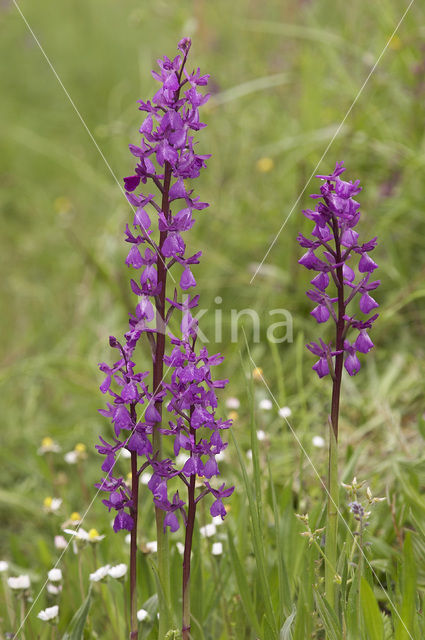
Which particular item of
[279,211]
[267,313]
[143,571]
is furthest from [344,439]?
[279,211]

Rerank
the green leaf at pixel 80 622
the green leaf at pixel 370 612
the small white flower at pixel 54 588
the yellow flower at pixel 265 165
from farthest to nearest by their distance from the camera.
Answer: the yellow flower at pixel 265 165, the small white flower at pixel 54 588, the green leaf at pixel 80 622, the green leaf at pixel 370 612

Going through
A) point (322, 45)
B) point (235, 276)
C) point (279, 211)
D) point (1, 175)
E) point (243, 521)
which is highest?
point (1, 175)

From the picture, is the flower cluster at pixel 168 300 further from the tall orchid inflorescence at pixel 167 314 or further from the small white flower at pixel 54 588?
the small white flower at pixel 54 588

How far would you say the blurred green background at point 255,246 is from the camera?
3.28 meters

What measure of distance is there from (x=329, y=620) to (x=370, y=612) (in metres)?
0.11

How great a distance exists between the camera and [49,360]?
3.34 meters

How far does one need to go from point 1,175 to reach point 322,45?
127 inches

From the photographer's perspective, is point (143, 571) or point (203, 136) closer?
point (143, 571)

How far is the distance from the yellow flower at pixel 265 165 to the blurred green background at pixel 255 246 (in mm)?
15

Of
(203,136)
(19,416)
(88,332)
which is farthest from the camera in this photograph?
(203,136)

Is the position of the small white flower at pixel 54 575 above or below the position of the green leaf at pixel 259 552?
above

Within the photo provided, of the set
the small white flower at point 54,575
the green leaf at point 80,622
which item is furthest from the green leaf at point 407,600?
the small white flower at point 54,575

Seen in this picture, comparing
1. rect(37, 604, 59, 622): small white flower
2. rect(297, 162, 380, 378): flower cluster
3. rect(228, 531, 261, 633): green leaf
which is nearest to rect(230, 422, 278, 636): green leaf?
rect(228, 531, 261, 633): green leaf

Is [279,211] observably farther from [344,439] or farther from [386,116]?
[344,439]
